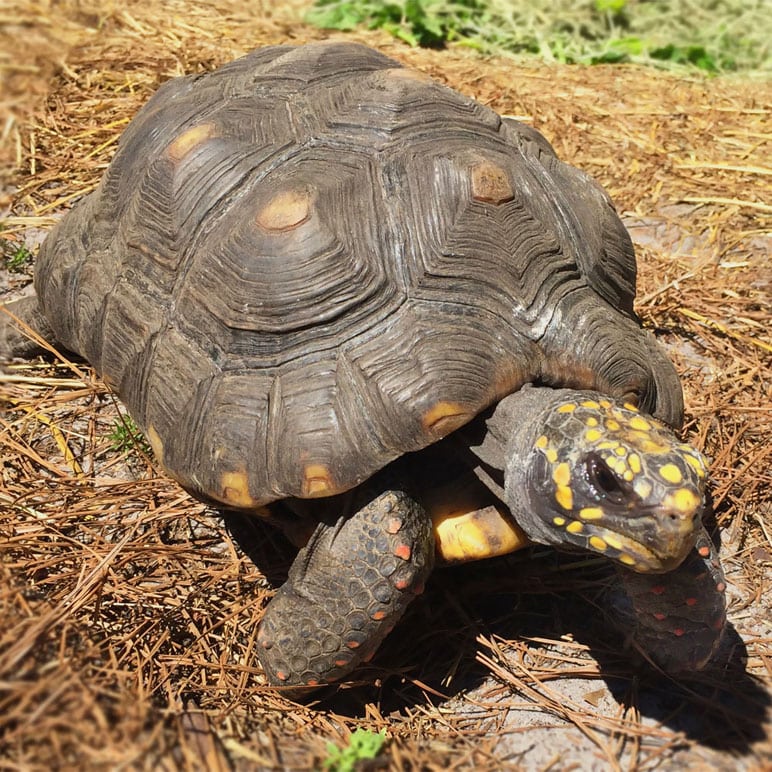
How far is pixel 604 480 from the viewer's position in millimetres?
2145

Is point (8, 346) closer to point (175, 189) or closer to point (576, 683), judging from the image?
point (175, 189)

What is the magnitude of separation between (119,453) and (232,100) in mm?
1595

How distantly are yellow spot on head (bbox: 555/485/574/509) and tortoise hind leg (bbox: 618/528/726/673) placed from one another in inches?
15.3

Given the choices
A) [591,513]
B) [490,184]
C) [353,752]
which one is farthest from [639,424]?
[353,752]

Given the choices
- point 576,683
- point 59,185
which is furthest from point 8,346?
point 576,683

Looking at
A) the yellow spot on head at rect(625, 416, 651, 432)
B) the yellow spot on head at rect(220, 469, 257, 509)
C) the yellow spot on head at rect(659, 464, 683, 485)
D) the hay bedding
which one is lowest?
the hay bedding

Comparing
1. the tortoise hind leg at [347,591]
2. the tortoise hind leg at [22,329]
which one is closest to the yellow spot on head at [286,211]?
the tortoise hind leg at [347,591]

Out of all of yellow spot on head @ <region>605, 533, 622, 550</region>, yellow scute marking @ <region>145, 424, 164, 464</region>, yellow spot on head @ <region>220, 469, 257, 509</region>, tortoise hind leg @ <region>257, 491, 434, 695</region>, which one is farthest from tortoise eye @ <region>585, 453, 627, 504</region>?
yellow scute marking @ <region>145, 424, 164, 464</region>

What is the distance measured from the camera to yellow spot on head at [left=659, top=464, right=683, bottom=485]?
2.06m

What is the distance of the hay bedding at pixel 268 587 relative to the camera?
81.5 inches

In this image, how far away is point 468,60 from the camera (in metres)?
6.50

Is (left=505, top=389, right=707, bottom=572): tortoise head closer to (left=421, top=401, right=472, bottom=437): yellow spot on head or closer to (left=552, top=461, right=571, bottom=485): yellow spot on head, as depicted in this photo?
(left=552, top=461, right=571, bottom=485): yellow spot on head

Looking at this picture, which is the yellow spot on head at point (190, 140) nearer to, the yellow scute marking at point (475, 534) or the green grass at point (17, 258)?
the yellow scute marking at point (475, 534)

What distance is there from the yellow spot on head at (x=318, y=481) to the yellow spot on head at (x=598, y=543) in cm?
76
